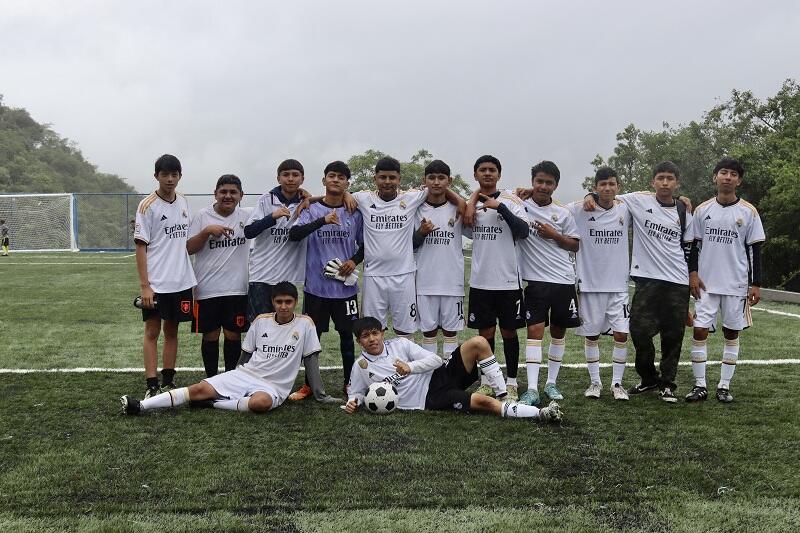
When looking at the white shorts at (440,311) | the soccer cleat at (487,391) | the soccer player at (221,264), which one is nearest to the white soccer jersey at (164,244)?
the soccer player at (221,264)

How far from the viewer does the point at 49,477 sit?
3.78 m

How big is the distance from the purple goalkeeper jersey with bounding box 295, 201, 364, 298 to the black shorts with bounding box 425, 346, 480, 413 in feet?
3.14

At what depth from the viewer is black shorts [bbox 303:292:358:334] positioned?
5.61 metres

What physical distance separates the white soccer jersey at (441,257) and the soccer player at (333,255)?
0.50 meters

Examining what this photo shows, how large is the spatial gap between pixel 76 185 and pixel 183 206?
56633 millimetres

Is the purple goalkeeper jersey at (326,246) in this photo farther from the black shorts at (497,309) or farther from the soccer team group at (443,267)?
the black shorts at (497,309)

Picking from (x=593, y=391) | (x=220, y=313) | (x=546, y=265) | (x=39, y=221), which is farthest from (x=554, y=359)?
(x=39, y=221)

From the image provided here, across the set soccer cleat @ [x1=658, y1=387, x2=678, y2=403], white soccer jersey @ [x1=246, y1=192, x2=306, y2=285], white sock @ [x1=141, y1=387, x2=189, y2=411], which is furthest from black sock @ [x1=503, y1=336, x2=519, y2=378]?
white sock @ [x1=141, y1=387, x2=189, y2=411]

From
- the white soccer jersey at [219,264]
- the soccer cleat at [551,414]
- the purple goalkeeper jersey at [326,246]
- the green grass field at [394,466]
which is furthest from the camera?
the white soccer jersey at [219,264]

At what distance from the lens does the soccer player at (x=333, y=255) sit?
18.2 ft

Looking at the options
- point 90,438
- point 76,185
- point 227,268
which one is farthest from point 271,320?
point 76,185

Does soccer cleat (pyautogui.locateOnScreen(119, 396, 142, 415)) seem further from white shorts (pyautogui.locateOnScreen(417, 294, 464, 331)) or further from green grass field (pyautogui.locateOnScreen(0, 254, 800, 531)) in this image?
white shorts (pyautogui.locateOnScreen(417, 294, 464, 331))

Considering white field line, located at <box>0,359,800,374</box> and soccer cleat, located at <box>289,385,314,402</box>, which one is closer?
soccer cleat, located at <box>289,385,314,402</box>

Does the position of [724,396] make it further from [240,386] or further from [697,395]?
[240,386]
